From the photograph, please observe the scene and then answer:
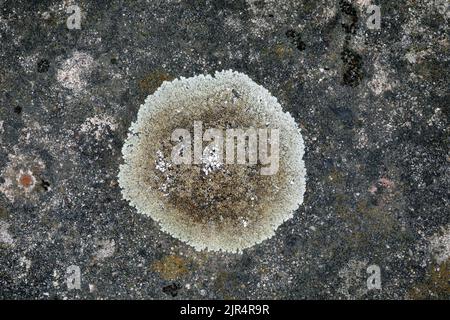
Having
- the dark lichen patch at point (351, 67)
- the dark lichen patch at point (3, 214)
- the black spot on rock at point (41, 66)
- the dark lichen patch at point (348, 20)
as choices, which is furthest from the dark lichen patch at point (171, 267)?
the dark lichen patch at point (348, 20)

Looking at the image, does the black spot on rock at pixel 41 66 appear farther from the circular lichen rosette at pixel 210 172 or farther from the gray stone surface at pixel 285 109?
the circular lichen rosette at pixel 210 172

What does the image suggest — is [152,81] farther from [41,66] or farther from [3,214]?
[3,214]

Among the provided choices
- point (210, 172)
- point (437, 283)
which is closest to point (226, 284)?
point (210, 172)

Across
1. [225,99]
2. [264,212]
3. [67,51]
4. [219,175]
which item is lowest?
[264,212]

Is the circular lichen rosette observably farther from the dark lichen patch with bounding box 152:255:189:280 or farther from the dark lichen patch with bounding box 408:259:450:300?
the dark lichen patch with bounding box 408:259:450:300

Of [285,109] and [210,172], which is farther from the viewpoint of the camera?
[285,109]
